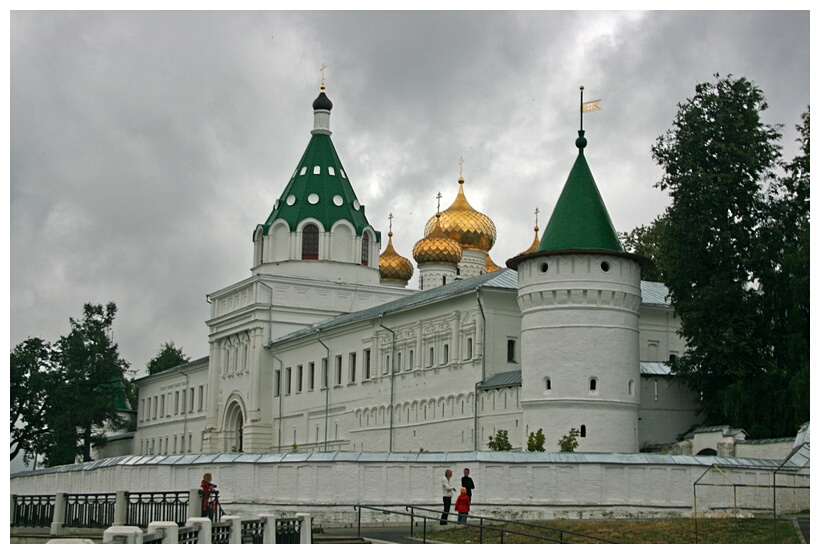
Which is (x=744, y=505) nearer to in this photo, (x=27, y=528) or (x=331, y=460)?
(x=331, y=460)

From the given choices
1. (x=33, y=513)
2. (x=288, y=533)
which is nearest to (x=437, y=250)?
(x=33, y=513)

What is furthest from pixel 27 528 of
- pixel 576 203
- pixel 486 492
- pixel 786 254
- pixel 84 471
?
pixel 786 254

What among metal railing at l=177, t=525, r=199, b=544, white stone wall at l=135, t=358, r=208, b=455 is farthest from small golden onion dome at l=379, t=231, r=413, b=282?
metal railing at l=177, t=525, r=199, b=544

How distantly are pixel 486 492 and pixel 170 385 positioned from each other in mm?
42239

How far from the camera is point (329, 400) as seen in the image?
158 ft

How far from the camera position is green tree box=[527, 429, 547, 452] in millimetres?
31781

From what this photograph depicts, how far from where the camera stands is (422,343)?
4294 centimetres

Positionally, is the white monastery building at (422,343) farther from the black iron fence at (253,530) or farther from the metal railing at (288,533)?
the black iron fence at (253,530)

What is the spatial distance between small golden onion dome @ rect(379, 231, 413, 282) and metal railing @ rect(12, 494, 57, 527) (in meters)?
37.8

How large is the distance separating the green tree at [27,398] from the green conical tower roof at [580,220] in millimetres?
31875

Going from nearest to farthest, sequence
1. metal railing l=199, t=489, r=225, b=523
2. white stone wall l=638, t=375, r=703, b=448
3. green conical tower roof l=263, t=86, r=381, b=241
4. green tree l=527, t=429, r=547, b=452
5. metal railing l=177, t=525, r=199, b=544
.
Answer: metal railing l=177, t=525, r=199, b=544
metal railing l=199, t=489, r=225, b=523
green tree l=527, t=429, r=547, b=452
white stone wall l=638, t=375, r=703, b=448
green conical tower roof l=263, t=86, r=381, b=241

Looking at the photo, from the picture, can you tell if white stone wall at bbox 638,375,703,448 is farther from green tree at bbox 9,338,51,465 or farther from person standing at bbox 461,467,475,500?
green tree at bbox 9,338,51,465

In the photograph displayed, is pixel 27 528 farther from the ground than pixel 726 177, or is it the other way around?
pixel 726 177

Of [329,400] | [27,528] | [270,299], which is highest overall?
[270,299]
